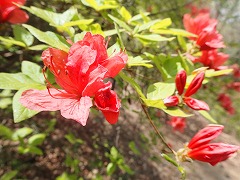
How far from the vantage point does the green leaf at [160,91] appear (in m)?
0.89

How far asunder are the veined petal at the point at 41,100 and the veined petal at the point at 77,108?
0.9 inches

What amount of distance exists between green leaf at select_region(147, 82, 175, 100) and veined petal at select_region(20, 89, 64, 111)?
299mm

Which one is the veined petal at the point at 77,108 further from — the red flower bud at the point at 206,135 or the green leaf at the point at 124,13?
the green leaf at the point at 124,13

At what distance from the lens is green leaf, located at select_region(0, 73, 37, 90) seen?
803 mm

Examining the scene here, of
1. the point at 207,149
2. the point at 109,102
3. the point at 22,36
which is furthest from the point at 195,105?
the point at 22,36

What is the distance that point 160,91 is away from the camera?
91 centimetres

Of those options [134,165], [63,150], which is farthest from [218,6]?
[63,150]

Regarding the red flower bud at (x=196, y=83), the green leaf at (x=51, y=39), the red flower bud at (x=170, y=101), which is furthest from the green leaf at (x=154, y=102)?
the green leaf at (x=51, y=39)

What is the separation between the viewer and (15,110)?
0.76 m

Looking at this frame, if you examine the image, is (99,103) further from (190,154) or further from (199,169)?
(199,169)

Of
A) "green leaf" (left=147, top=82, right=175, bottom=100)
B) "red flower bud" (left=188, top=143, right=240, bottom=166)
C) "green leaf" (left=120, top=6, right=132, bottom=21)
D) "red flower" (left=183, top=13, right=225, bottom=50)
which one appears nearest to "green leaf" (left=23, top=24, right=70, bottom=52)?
"green leaf" (left=147, top=82, right=175, bottom=100)

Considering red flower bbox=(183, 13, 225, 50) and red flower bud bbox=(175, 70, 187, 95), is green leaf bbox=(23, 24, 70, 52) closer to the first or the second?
red flower bud bbox=(175, 70, 187, 95)

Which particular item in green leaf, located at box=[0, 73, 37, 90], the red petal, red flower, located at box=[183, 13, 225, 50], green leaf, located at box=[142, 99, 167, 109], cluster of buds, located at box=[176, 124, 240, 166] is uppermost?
red flower, located at box=[183, 13, 225, 50]

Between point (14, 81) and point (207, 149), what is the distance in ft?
2.05
